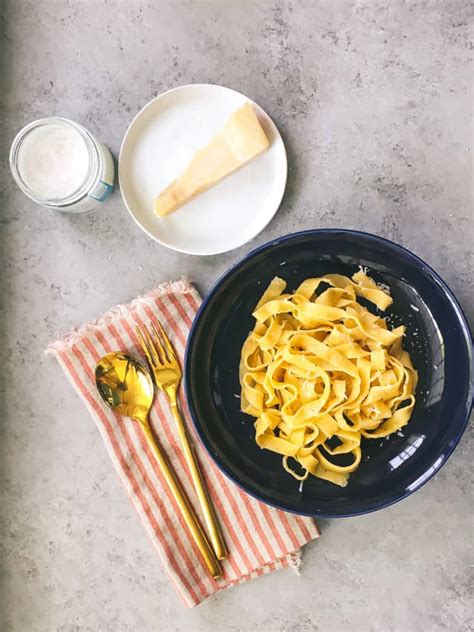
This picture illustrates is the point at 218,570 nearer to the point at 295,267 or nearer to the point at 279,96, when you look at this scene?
the point at 295,267

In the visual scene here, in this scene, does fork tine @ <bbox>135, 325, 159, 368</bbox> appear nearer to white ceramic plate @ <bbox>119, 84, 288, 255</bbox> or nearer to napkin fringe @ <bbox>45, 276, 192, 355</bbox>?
napkin fringe @ <bbox>45, 276, 192, 355</bbox>

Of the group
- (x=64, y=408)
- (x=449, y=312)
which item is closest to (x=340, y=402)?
(x=449, y=312)

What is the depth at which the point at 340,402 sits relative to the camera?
1.22 metres

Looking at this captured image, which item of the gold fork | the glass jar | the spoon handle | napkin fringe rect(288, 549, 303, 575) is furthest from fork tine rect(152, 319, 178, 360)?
napkin fringe rect(288, 549, 303, 575)

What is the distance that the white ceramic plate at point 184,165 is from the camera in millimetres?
1324

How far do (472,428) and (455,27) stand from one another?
814 millimetres

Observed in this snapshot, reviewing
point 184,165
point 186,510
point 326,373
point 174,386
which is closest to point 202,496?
point 186,510

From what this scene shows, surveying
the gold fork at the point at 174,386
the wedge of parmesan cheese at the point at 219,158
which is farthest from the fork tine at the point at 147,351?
the wedge of parmesan cheese at the point at 219,158

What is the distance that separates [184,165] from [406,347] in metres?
0.57

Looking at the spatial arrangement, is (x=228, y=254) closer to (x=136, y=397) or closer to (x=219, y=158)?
(x=219, y=158)

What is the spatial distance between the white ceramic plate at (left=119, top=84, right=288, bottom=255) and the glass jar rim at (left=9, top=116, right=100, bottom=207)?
0.07 meters

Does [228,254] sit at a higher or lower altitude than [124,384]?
higher

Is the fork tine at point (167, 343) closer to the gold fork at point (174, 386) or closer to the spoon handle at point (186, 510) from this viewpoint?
the gold fork at point (174, 386)

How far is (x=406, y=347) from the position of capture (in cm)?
128
